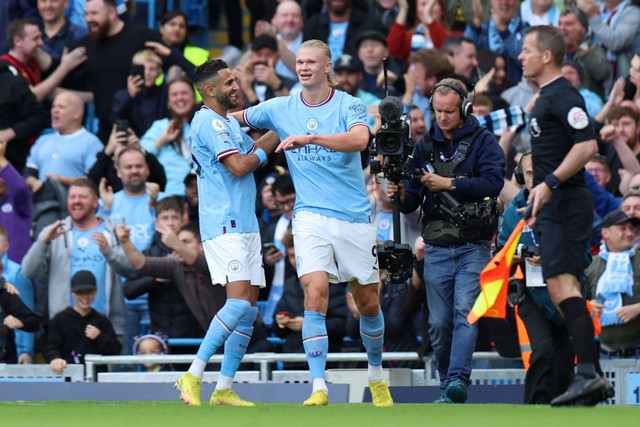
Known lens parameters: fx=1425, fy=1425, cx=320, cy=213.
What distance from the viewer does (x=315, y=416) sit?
856 centimetres

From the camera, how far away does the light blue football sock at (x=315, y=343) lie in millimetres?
9844

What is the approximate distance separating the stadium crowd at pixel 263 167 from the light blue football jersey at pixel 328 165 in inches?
20.5

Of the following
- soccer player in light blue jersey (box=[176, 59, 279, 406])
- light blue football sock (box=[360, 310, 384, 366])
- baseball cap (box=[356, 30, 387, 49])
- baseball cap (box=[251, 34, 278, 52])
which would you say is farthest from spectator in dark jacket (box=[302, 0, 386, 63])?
light blue football sock (box=[360, 310, 384, 366])

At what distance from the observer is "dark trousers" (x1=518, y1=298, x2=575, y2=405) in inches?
418

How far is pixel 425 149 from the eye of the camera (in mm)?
11148

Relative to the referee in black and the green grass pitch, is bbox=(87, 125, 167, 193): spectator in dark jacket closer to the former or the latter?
the green grass pitch

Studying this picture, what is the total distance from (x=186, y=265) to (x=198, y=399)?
156 inches

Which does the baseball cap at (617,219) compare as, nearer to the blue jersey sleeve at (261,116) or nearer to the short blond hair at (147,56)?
the blue jersey sleeve at (261,116)

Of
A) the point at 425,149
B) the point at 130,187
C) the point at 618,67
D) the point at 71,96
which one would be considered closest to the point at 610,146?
the point at 618,67

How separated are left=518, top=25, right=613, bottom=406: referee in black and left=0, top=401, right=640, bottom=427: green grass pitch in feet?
1.64

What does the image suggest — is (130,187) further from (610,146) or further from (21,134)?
(610,146)

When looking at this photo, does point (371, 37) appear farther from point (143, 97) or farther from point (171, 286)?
point (171, 286)

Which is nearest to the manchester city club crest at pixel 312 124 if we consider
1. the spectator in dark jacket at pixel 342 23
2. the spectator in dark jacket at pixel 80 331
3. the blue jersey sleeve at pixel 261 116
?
the blue jersey sleeve at pixel 261 116

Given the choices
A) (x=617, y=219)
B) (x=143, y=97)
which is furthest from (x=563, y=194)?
(x=143, y=97)
